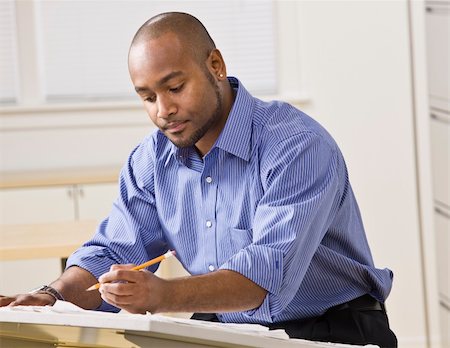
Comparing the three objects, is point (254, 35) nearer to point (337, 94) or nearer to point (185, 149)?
point (337, 94)

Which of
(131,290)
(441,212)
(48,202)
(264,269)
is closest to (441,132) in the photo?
(441,212)

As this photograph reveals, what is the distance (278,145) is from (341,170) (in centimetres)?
14

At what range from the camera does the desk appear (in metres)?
1.15

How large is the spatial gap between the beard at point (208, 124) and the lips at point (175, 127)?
1.0 inches

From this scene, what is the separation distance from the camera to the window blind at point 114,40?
4664mm

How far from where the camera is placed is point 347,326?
1888 millimetres

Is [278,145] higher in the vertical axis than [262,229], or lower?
higher

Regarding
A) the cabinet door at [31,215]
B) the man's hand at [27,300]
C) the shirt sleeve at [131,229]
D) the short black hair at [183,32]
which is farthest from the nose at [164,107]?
the cabinet door at [31,215]

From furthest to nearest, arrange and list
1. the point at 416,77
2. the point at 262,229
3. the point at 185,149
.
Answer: the point at 416,77 < the point at 185,149 < the point at 262,229

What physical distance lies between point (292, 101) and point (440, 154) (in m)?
0.80

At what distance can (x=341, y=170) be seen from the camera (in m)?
1.89

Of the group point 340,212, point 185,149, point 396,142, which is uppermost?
point 185,149

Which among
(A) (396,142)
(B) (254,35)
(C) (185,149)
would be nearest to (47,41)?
(B) (254,35)

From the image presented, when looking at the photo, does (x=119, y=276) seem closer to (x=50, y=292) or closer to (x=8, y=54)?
(x=50, y=292)
